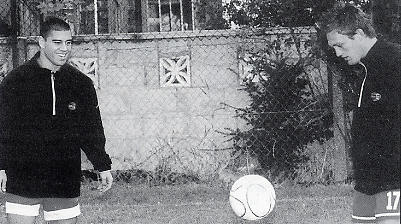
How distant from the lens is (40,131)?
3.41 meters

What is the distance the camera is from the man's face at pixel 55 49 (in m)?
3.43

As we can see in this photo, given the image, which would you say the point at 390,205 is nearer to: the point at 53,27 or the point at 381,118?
the point at 381,118

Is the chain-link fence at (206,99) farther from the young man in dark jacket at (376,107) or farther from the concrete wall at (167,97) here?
the young man in dark jacket at (376,107)

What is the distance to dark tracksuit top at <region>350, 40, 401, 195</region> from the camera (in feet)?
9.51

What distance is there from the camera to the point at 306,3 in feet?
22.0

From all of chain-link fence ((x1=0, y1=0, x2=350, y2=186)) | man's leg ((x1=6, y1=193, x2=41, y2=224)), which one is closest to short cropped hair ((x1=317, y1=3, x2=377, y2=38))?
man's leg ((x1=6, y1=193, x2=41, y2=224))

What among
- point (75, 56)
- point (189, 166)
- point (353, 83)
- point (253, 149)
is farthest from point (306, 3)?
point (75, 56)

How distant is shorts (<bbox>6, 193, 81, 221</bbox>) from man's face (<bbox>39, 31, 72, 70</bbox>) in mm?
796

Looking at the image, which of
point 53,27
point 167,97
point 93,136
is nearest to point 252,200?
point 93,136

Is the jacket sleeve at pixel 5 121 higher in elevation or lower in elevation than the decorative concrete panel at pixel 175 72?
lower

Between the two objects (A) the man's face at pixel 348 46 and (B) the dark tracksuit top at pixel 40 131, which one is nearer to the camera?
(A) the man's face at pixel 348 46

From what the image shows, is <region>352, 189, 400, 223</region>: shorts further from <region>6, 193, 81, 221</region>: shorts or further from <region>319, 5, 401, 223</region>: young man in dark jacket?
<region>6, 193, 81, 221</region>: shorts

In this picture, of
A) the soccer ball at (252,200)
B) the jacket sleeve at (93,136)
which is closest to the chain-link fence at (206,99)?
the soccer ball at (252,200)

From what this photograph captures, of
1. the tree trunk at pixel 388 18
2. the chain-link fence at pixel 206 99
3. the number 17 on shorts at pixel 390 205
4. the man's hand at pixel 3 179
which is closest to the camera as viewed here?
the number 17 on shorts at pixel 390 205
